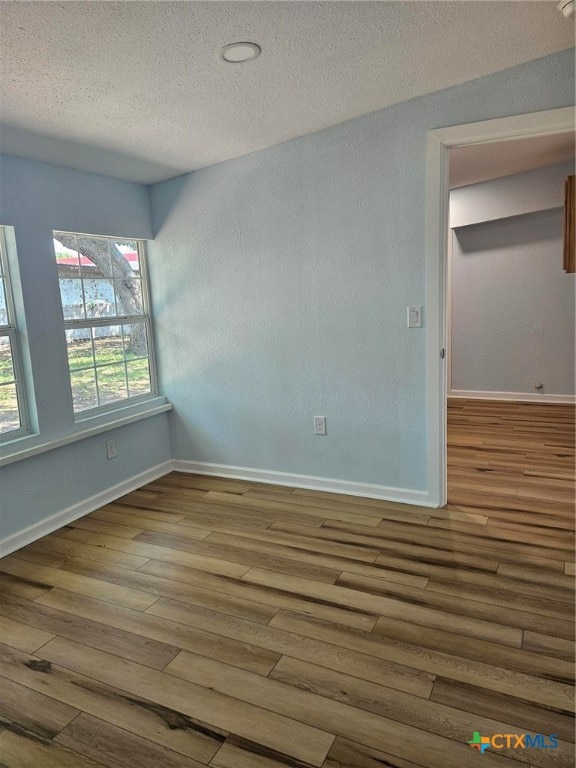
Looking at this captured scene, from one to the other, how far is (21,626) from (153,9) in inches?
97.7

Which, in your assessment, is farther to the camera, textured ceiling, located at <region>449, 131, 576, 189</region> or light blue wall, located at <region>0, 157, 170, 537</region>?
textured ceiling, located at <region>449, 131, 576, 189</region>

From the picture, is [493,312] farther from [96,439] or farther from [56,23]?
[56,23]

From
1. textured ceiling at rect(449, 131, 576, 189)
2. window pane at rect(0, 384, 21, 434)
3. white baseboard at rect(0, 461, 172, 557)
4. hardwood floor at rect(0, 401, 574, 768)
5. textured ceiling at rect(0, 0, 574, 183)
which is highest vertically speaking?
textured ceiling at rect(449, 131, 576, 189)

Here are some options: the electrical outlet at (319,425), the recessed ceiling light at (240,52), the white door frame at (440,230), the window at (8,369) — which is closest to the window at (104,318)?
the window at (8,369)

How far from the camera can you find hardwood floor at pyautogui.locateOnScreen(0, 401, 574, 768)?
162 centimetres

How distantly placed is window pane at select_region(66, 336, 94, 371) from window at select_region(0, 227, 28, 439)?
1.22 ft

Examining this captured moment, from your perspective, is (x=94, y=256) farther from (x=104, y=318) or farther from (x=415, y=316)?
(x=415, y=316)

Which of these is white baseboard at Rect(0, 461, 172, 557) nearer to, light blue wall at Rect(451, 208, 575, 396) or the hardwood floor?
the hardwood floor

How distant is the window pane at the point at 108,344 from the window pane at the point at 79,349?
0.20 feet

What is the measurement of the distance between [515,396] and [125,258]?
4.53 meters

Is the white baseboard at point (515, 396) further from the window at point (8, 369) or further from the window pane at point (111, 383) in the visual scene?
the window at point (8, 369)

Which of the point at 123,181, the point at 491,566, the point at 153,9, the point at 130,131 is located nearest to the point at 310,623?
the point at 491,566
